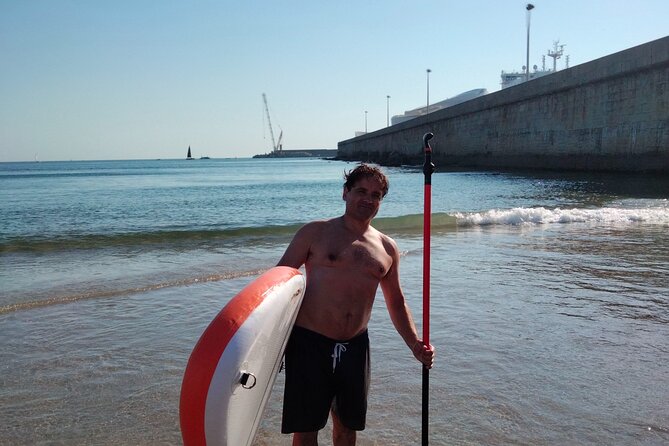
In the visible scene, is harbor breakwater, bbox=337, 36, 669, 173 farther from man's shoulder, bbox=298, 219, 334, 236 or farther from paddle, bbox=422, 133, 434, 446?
man's shoulder, bbox=298, 219, 334, 236

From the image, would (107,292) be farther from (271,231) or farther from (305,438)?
(271,231)

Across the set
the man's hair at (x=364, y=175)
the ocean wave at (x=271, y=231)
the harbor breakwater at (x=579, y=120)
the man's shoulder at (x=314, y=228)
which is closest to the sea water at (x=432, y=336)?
the ocean wave at (x=271, y=231)

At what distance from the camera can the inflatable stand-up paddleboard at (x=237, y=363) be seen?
7.32 feet

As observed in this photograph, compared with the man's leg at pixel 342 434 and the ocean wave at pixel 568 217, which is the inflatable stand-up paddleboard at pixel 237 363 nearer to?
the man's leg at pixel 342 434

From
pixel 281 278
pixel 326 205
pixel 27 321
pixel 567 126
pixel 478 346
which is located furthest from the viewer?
pixel 567 126

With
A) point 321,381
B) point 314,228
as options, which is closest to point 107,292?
point 314,228

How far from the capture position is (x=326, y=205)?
76.1 ft

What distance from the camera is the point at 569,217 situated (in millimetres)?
14641

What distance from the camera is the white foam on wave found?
14062 mm

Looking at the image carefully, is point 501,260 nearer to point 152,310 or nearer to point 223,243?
point 152,310

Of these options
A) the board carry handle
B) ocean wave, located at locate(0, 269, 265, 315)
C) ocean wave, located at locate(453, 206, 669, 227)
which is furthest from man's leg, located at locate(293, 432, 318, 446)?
ocean wave, located at locate(453, 206, 669, 227)

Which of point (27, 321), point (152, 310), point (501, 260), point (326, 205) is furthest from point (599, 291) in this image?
point (326, 205)

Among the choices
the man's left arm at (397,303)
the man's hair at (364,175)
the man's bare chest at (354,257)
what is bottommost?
the man's left arm at (397,303)

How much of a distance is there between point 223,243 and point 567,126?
25350 mm
